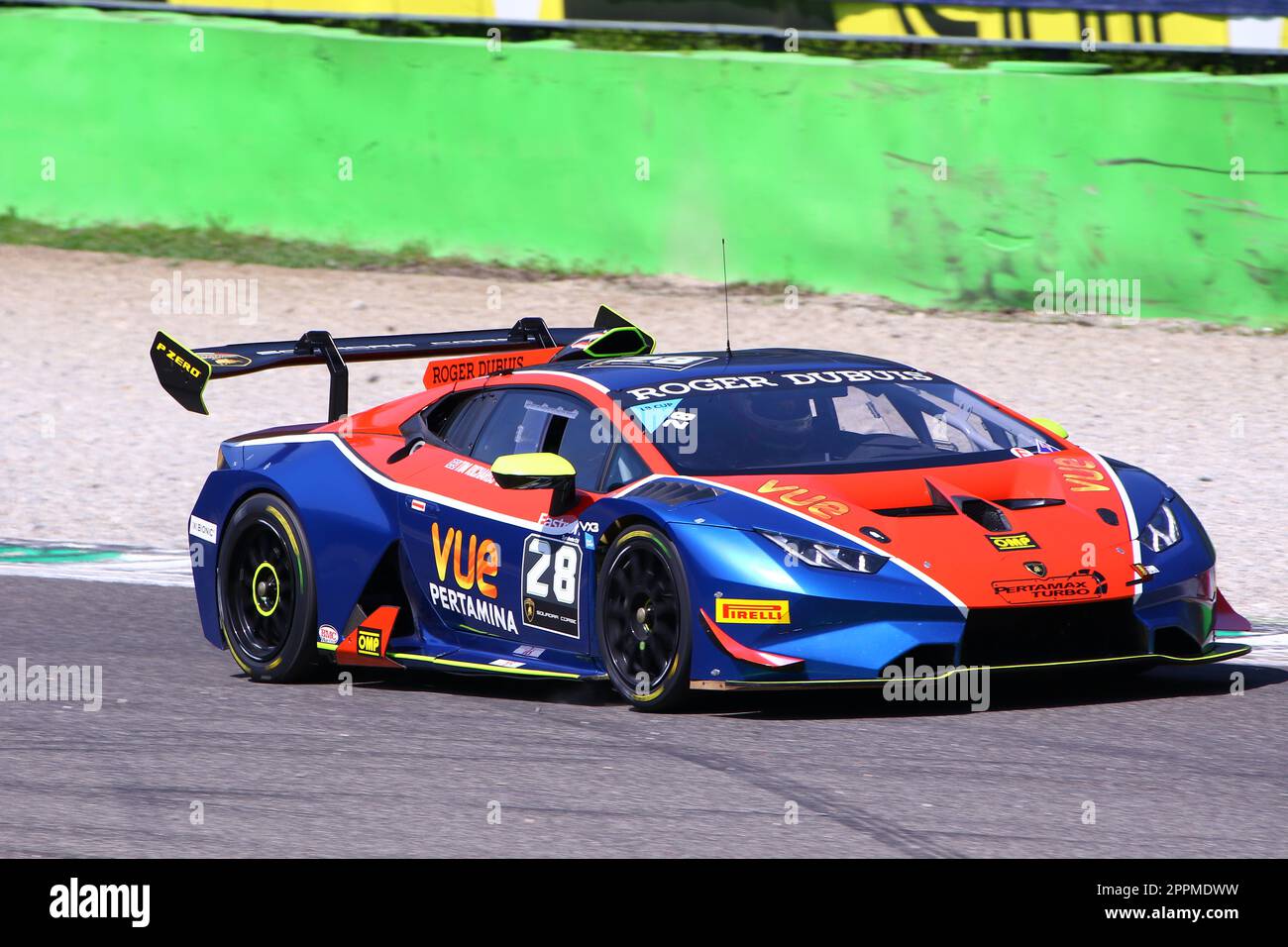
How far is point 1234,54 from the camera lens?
631 inches

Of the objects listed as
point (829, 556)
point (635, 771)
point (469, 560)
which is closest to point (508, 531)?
point (469, 560)

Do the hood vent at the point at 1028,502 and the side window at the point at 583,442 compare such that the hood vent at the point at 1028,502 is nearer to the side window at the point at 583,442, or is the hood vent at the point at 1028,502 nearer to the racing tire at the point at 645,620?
the racing tire at the point at 645,620

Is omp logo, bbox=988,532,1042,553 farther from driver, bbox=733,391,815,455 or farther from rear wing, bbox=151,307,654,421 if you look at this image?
rear wing, bbox=151,307,654,421

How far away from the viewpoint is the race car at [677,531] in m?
7.24

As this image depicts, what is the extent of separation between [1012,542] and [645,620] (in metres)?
1.22

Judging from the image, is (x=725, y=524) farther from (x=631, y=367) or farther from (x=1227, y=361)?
(x=1227, y=361)

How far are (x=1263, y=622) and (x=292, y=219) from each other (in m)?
9.74

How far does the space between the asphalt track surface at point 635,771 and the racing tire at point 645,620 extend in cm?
13

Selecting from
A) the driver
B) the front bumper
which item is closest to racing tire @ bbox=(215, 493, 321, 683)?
the driver

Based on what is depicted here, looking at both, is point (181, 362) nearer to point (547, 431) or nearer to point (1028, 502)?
point (547, 431)

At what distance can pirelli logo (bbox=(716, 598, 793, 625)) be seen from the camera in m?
7.20

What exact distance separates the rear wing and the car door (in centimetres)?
85

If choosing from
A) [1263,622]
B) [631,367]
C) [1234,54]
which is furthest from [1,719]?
[1234,54]
